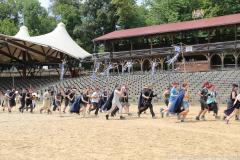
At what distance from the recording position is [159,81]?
132 feet

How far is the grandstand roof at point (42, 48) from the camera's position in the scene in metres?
51.8

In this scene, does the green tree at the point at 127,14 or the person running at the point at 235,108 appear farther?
the green tree at the point at 127,14

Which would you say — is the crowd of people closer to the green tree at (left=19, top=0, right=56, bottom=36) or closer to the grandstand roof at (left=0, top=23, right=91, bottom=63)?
the grandstand roof at (left=0, top=23, right=91, bottom=63)

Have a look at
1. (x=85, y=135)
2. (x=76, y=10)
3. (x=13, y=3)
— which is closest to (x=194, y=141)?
(x=85, y=135)

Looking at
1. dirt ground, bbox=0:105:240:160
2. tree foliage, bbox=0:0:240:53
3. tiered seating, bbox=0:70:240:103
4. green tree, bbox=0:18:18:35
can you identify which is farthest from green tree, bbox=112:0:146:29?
dirt ground, bbox=0:105:240:160

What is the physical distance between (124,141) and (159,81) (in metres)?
27.6

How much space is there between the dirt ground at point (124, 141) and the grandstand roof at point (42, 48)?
34936 millimetres

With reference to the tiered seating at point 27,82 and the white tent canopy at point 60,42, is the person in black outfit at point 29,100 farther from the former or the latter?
the white tent canopy at point 60,42

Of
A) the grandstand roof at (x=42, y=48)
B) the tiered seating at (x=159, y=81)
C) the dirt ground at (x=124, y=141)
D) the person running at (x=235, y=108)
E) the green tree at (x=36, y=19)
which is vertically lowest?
the dirt ground at (x=124, y=141)

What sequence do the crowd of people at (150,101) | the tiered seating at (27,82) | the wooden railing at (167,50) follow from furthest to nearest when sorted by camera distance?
1. the tiered seating at (27,82)
2. the wooden railing at (167,50)
3. the crowd of people at (150,101)

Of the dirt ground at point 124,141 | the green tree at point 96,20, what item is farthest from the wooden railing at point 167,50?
the dirt ground at point 124,141

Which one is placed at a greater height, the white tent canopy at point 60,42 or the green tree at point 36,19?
the green tree at point 36,19

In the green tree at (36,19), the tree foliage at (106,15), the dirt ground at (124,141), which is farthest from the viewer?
the green tree at (36,19)

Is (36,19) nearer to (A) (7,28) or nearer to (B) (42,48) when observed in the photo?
(A) (7,28)
